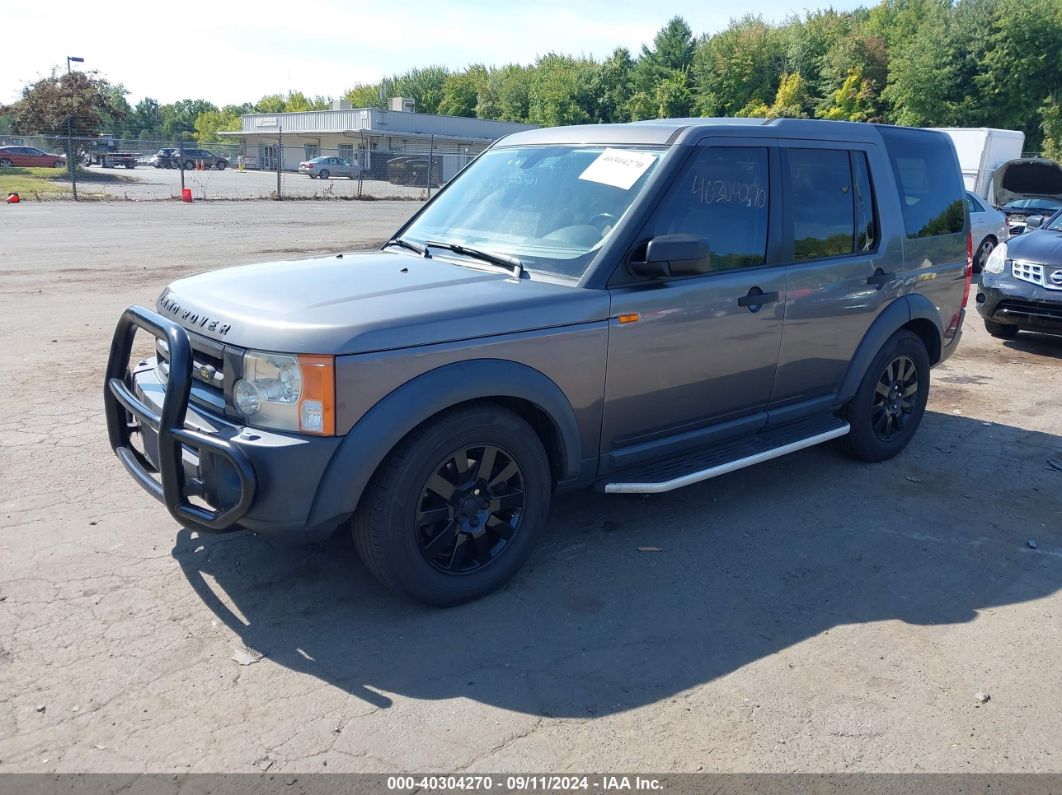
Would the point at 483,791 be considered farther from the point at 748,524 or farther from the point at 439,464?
the point at 748,524

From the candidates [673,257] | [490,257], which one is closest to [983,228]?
[673,257]

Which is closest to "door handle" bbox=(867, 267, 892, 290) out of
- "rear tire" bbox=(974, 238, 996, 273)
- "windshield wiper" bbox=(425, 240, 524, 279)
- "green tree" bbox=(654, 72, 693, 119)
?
"windshield wiper" bbox=(425, 240, 524, 279)

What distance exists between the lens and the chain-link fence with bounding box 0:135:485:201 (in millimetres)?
30500

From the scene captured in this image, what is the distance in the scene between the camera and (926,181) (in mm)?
5699

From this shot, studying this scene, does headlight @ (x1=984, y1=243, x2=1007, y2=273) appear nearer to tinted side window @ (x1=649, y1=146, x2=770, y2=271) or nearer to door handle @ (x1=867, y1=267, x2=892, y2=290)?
→ door handle @ (x1=867, y1=267, x2=892, y2=290)

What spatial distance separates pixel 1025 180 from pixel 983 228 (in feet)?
36.3

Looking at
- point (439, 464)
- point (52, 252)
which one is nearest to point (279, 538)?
point (439, 464)

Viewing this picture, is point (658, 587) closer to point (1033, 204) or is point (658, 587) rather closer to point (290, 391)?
point (290, 391)

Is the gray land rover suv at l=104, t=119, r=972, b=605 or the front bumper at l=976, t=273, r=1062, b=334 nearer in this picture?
the gray land rover suv at l=104, t=119, r=972, b=605

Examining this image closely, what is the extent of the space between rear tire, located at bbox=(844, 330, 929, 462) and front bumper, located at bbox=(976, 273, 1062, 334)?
161 inches

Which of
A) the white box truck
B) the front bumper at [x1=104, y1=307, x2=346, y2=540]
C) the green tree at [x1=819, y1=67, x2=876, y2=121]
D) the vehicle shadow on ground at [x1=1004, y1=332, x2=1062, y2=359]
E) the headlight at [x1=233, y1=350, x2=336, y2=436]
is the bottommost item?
the vehicle shadow on ground at [x1=1004, y1=332, x2=1062, y2=359]

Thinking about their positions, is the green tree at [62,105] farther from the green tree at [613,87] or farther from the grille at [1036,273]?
the grille at [1036,273]

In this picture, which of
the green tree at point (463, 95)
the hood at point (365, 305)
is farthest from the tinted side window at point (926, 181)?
the green tree at point (463, 95)

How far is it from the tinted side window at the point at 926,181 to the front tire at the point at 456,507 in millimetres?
3345
